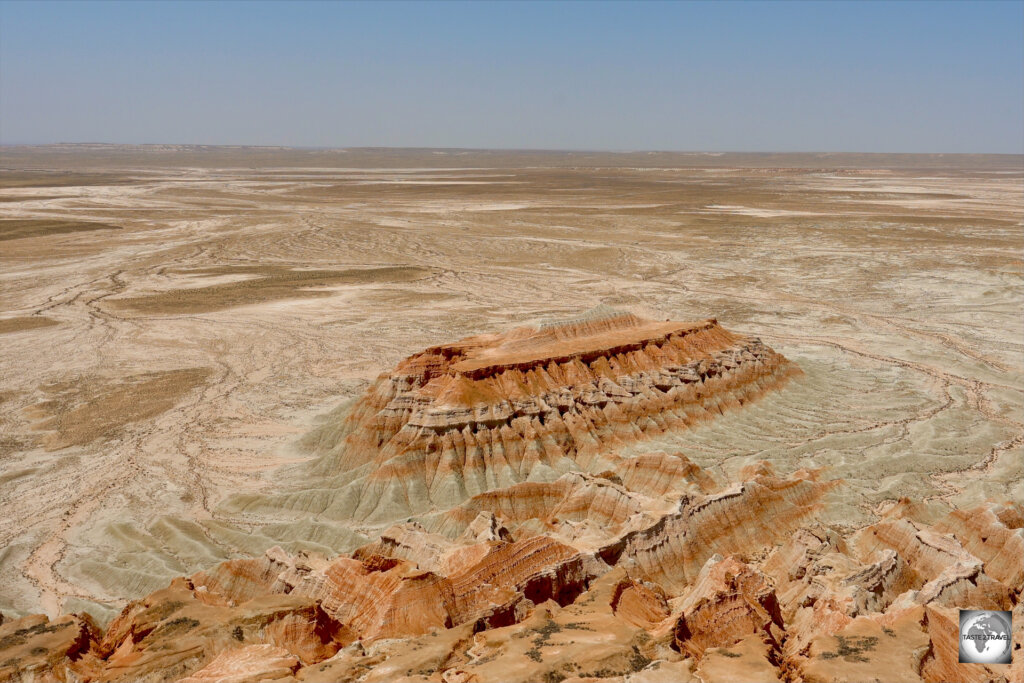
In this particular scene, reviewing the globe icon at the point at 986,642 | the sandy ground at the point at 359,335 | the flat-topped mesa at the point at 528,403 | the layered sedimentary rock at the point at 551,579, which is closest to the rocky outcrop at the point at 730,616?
the layered sedimentary rock at the point at 551,579

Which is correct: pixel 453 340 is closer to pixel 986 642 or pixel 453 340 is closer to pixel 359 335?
pixel 359 335

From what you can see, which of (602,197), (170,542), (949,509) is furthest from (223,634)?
(602,197)

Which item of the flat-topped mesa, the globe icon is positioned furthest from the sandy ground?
the globe icon

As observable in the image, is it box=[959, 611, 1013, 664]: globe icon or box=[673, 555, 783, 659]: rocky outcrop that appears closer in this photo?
box=[959, 611, 1013, 664]: globe icon

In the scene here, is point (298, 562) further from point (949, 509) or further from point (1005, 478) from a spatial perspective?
point (1005, 478)

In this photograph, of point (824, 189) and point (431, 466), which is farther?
point (824, 189)

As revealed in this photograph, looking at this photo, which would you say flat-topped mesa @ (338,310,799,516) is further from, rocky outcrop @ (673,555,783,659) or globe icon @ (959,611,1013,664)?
globe icon @ (959,611,1013,664)

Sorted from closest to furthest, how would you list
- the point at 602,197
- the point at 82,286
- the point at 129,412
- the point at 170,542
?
the point at 170,542
the point at 129,412
the point at 82,286
the point at 602,197
